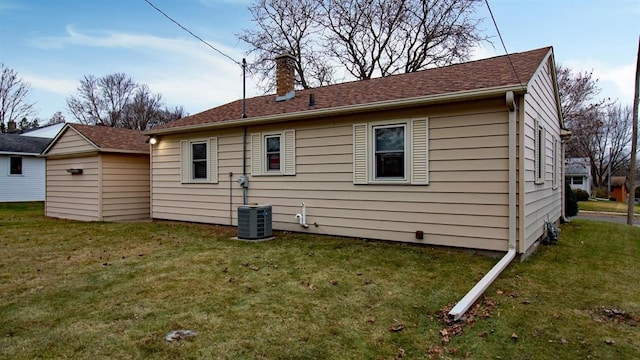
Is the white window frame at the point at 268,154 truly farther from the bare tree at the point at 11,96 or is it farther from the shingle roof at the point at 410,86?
the bare tree at the point at 11,96

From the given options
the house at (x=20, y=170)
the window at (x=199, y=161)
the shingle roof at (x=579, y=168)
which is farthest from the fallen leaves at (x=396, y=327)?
the shingle roof at (x=579, y=168)

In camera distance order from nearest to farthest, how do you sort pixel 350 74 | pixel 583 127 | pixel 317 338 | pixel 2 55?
1. pixel 317 338
2. pixel 350 74
3. pixel 583 127
4. pixel 2 55

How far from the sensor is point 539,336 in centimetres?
324

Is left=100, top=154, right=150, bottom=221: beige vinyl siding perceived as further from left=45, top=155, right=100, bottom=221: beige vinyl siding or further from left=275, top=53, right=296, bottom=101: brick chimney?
left=275, top=53, right=296, bottom=101: brick chimney

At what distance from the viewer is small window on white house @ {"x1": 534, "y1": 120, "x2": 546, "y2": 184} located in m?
6.64

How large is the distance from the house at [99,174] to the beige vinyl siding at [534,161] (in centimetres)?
1044

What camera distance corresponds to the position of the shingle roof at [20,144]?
19.0 meters

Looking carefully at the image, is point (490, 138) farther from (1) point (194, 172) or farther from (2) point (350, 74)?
(2) point (350, 74)

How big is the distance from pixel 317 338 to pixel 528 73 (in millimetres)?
5343

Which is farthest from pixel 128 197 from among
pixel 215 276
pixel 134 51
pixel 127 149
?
pixel 215 276

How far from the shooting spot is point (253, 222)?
7.55 metres

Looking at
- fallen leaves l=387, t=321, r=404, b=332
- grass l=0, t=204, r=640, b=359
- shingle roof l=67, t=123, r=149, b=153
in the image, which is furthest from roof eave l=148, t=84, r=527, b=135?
fallen leaves l=387, t=321, r=404, b=332

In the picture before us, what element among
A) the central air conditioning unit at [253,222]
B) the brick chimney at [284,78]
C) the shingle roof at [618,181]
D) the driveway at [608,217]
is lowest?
the driveway at [608,217]

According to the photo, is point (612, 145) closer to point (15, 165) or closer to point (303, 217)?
point (303, 217)
